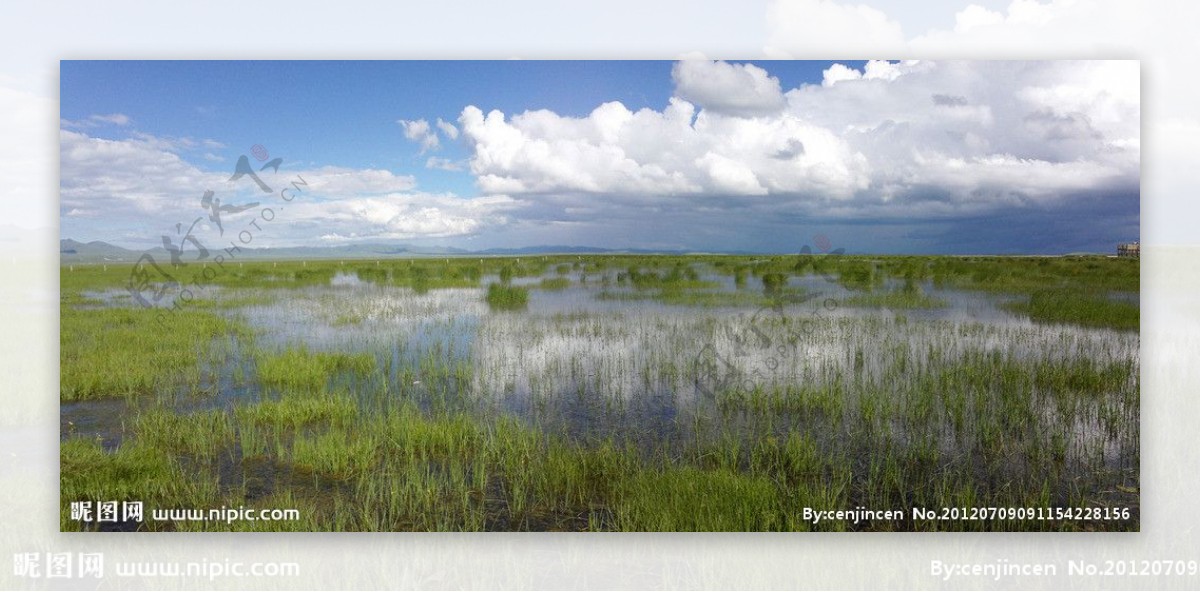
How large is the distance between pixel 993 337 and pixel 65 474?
15521 millimetres

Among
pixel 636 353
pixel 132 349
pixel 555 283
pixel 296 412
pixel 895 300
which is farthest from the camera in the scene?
pixel 555 283

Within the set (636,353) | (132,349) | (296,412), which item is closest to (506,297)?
(636,353)

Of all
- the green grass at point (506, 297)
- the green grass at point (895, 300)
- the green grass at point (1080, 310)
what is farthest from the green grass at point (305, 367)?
the green grass at point (1080, 310)

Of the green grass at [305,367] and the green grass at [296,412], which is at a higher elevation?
the green grass at [305,367]

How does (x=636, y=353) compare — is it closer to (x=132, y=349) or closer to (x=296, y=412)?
(x=296, y=412)

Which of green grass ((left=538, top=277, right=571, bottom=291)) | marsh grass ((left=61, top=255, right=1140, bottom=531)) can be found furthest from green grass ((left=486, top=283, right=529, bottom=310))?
marsh grass ((left=61, top=255, right=1140, bottom=531))

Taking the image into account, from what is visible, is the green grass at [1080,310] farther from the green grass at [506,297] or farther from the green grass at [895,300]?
the green grass at [506,297]

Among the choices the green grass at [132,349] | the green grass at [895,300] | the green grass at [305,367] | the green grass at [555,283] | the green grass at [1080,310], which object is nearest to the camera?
the green grass at [132,349]

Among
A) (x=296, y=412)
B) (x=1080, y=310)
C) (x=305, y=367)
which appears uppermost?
(x=1080, y=310)

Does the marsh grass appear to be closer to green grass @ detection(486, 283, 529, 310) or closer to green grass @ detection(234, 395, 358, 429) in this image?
green grass @ detection(234, 395, 358, 429)

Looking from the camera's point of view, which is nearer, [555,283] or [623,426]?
[623,426]

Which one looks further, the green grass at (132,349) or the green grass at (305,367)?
the green grass at (305,367)

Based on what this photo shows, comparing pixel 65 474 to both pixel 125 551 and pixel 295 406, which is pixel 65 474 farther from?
pixel 295 406

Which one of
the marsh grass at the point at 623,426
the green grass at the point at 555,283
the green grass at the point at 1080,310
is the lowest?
the marsh grass at the point at 623,426
